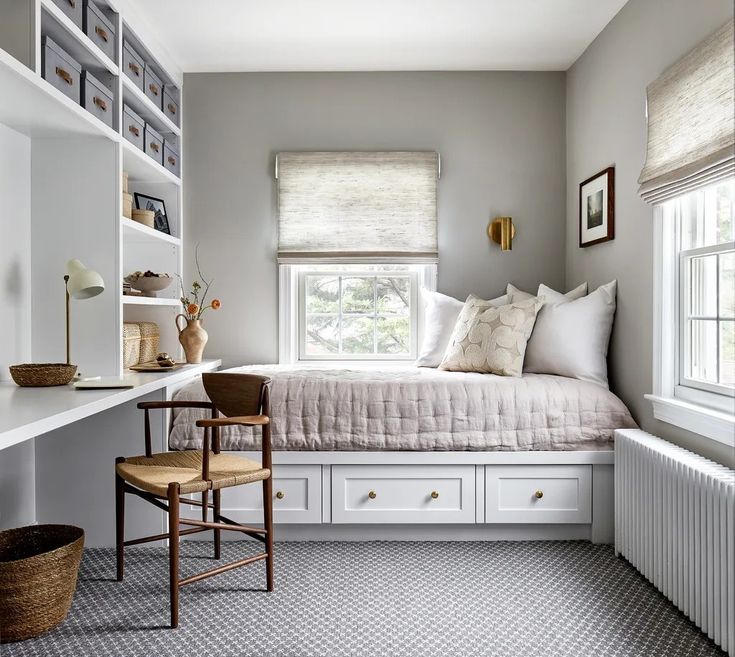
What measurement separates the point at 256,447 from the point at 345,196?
5.57ft

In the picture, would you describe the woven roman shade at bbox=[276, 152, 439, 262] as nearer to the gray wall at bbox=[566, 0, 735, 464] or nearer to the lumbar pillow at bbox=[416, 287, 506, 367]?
the lumbar pillow at bbox=[416, 287, 506, 367]

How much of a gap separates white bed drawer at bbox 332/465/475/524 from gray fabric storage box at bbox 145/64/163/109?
7.19ft

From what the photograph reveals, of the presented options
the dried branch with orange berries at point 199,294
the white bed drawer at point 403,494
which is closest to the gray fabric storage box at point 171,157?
the dried branch with orange berries at point 199,294

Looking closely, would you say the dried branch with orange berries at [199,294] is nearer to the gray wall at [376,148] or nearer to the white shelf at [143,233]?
the gray wall at [376,148]

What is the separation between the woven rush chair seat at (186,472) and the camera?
2.23 m

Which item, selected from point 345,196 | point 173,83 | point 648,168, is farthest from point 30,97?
point 648,168

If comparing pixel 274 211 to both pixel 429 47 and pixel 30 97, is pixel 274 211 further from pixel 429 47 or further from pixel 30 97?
pixel 30 97

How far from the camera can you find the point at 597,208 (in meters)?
3.40

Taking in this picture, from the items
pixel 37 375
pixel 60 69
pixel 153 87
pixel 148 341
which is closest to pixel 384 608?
pixel 37 375

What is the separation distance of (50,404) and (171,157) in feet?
6.86

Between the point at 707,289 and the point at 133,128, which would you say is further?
the point at 133,128

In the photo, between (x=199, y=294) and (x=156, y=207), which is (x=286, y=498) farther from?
(x=156, y=207)

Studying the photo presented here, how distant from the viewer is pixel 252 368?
3561 mm

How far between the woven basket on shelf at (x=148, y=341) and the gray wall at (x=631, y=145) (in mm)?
2488
